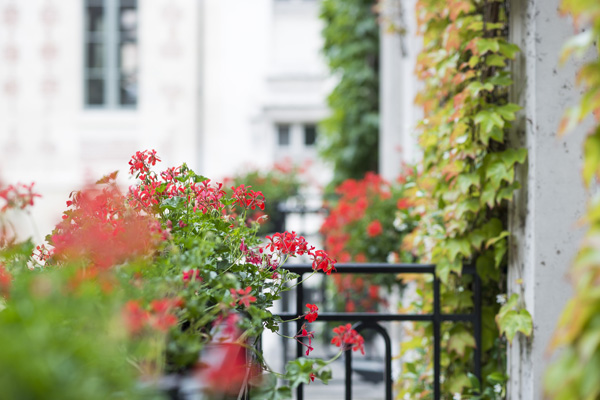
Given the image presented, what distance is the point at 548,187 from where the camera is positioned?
5.57 ft

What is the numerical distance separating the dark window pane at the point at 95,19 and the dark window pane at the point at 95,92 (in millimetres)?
815

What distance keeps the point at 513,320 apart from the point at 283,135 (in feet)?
32.8

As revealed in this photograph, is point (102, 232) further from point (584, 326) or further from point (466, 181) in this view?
point (466, 181)

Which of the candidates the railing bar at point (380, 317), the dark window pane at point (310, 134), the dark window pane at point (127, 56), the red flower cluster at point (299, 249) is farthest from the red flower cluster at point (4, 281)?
the dark window pane at point (310, 134)

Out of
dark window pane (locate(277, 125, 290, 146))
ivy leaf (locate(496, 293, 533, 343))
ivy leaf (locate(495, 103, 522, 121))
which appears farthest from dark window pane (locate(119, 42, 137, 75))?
ivy leaf (locate(496, 293, 533, 343))

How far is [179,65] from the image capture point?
973 cm

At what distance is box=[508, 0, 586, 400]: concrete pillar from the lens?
5.54ft

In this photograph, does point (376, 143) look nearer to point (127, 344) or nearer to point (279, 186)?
point (279, 186)

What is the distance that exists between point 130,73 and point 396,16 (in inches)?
253

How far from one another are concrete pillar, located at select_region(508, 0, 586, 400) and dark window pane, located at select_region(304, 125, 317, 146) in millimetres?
9804

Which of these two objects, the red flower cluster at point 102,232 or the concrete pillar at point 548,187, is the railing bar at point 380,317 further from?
the red flower cluster at point 102,232

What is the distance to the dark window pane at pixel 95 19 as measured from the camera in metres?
9.61

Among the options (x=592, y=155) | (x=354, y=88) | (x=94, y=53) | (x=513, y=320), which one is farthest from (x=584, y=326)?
(x=94, y=53)

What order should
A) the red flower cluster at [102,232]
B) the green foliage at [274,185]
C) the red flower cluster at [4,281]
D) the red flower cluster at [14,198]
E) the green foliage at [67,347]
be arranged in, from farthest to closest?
the green foliage at [274,185], the red flower cluster at [14,198], the red flower cluster at [102,232], the red flower cluster at [4,281], the green foliage at [67,347]
